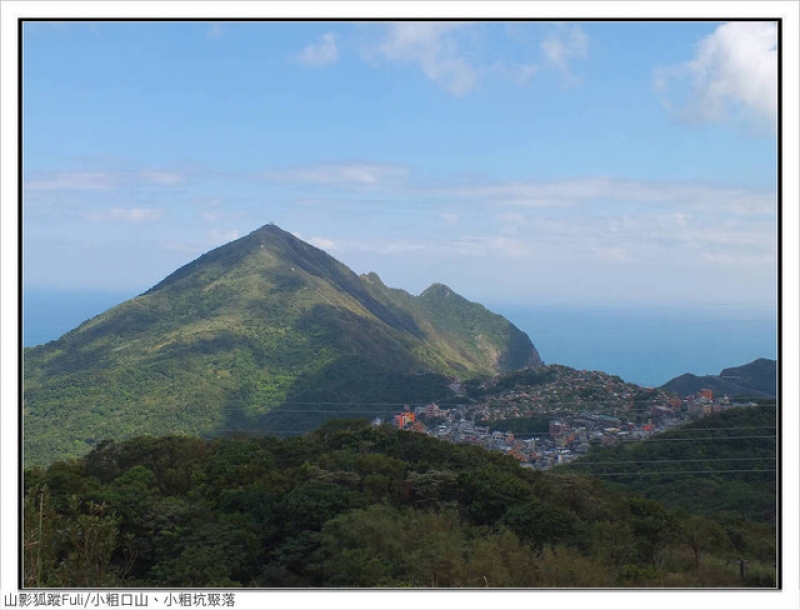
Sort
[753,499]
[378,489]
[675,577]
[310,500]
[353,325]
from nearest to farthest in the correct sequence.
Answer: [675,577] → [310,500] → [378,489] → [753,499] → [353,325]

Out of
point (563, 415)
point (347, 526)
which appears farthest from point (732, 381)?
point (347, 526)

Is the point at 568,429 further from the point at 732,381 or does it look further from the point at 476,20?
the point at 476,20

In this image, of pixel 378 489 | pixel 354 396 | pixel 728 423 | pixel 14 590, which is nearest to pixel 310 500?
pixel 378 489

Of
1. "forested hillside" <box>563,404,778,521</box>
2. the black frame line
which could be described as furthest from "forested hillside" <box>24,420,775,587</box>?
"forested hillside" <box>563,404,778,521</box>

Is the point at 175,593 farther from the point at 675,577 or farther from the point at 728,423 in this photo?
the point at 728,423

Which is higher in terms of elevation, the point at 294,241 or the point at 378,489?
the point at 294,241

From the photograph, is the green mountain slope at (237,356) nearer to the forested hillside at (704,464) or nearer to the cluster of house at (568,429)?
the cluster of house at (568,429)
